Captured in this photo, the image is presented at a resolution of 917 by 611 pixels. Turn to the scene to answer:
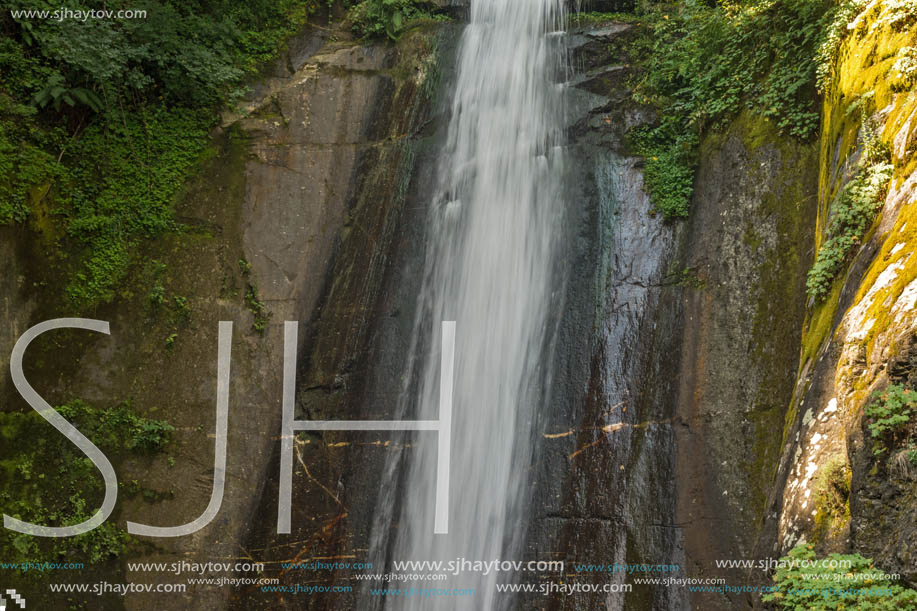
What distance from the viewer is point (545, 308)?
22.7ft

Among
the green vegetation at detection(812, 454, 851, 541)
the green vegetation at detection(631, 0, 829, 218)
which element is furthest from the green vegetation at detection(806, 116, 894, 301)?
the green vegetation at detection(812, 454, 851, 541)

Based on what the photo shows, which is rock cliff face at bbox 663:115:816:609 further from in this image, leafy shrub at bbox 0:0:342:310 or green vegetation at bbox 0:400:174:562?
leafy shrub at bbox 0:0:342:310

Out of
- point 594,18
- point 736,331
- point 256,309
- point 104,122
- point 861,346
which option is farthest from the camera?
point 594,18

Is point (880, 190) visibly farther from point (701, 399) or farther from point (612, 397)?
point (612, 397)

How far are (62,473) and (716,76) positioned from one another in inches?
334

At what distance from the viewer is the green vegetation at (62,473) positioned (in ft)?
21.4

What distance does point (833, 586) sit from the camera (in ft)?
11.2

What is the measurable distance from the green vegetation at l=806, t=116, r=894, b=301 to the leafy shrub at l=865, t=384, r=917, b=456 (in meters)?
1.72

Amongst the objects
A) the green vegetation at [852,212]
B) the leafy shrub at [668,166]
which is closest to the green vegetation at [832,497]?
the green vegetation at [852,212]

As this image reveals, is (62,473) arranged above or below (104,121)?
below

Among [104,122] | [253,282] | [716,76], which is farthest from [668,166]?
[104,122]

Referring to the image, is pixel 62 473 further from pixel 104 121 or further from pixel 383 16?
pixel 383 16

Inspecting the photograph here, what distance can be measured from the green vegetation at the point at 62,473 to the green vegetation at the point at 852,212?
21.8 ft

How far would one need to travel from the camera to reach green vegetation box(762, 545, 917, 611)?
3143 mm
